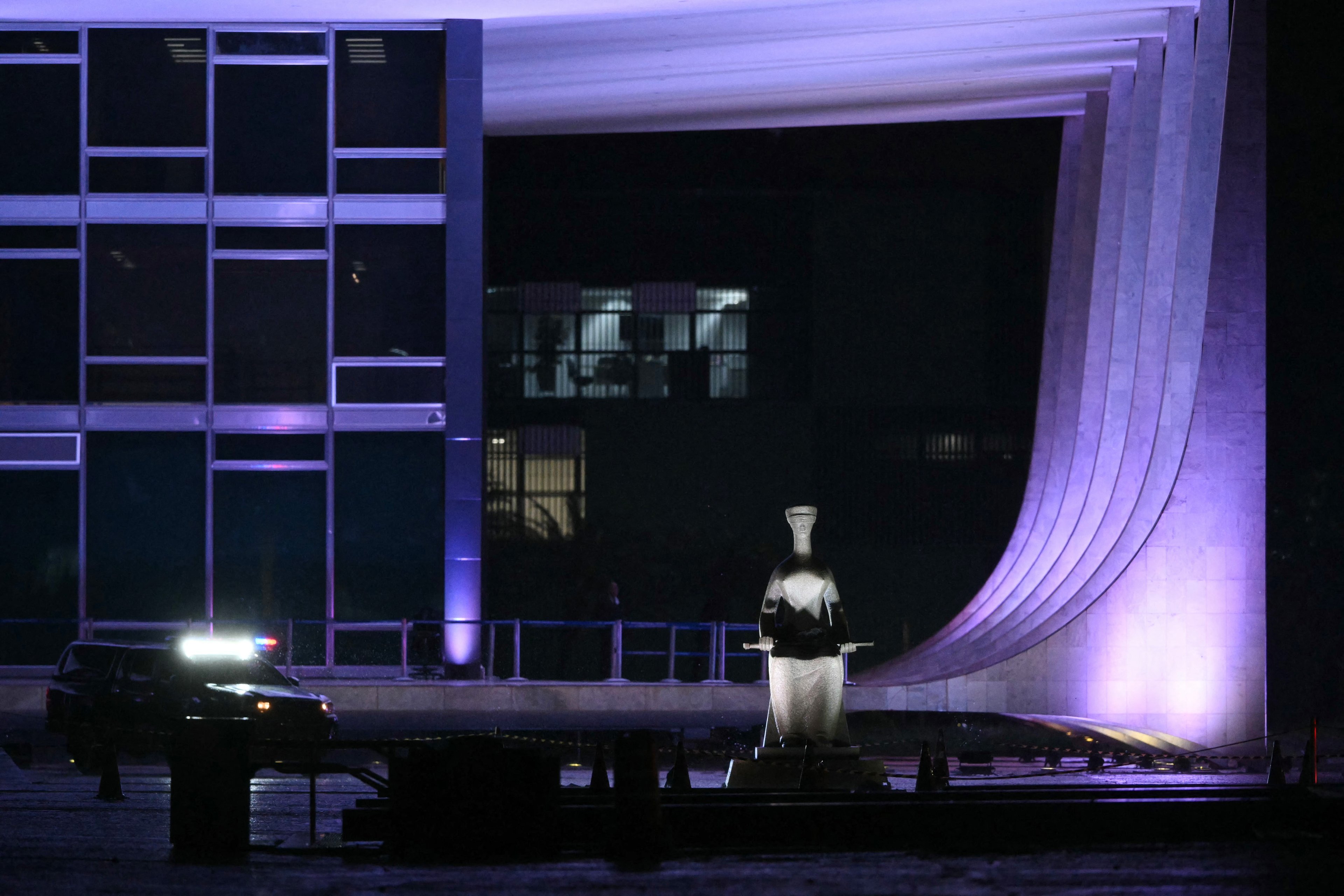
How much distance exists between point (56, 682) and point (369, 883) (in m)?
11.3

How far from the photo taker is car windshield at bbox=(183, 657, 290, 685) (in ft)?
61.2

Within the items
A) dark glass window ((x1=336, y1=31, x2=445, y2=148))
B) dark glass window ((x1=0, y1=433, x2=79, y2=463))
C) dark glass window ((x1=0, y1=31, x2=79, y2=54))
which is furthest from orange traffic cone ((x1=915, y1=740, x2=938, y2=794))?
dark glass window ((x1=0, y1=31, x2=79, y2=54))

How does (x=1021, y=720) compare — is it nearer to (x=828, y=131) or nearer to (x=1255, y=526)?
(x=1255, y=526)

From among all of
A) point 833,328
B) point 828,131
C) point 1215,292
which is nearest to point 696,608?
point 833,328

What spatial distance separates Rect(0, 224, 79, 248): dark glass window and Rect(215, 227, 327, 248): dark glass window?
6.48ft

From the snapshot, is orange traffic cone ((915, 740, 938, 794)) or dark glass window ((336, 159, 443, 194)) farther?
dark glass window ((336, 159, 443, 194))

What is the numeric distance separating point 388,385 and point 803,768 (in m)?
11.9

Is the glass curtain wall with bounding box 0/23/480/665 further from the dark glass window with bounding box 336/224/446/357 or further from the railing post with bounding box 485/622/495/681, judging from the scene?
the railing post with bounding box 485/622/495/681

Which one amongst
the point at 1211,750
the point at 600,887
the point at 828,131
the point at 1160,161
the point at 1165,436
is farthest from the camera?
the point at 828,131

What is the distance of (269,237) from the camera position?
2333 centimetres

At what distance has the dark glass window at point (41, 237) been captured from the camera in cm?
2322

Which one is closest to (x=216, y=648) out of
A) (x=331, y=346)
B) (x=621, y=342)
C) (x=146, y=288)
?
(x=331, y=346)

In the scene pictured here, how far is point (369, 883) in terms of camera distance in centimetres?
915

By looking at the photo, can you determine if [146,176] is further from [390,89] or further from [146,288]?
[390,89]
